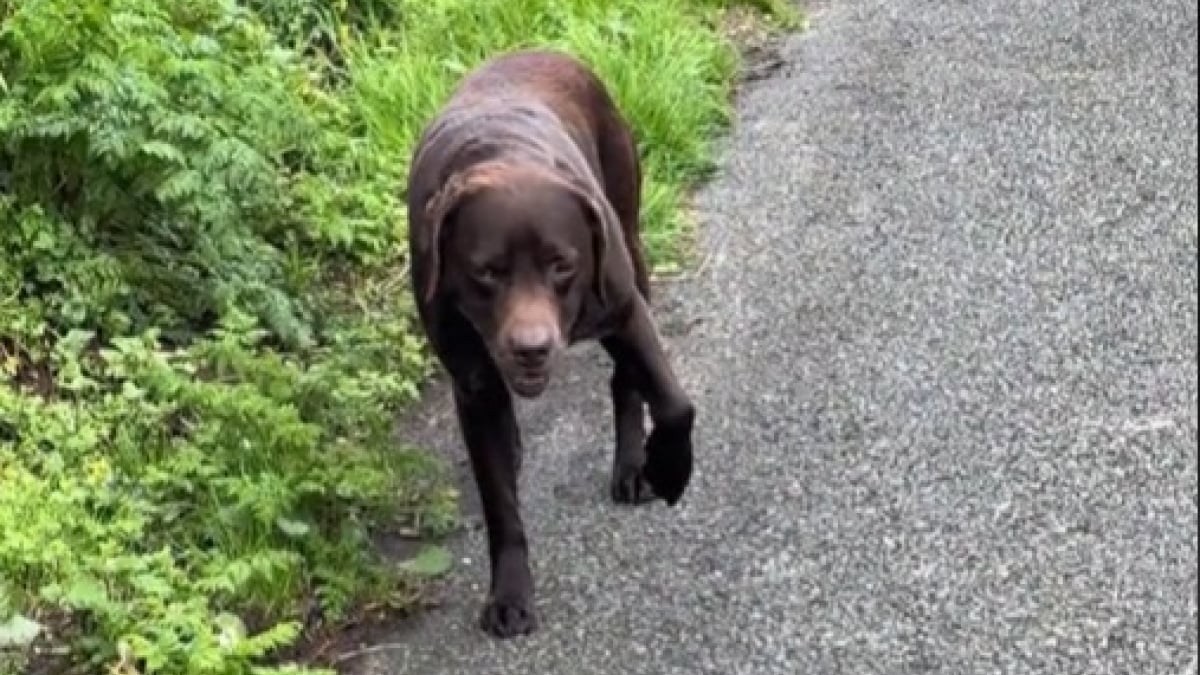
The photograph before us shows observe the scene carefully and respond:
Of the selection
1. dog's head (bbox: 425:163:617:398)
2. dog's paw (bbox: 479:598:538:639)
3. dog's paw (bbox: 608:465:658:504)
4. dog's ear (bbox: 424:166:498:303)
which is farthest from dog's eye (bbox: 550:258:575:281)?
dog's paw (bbox: 608:465:658:504)

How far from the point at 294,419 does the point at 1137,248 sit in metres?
2.54

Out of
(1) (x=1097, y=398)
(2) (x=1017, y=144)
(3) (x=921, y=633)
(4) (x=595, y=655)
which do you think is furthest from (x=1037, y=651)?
(2) (x=1017, y=144)

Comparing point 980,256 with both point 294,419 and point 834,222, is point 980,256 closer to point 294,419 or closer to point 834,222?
point 834,222

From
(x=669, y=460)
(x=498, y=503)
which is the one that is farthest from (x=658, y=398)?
(x=498, y=503)

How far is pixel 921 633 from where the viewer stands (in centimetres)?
467

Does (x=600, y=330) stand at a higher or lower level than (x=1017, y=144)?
higher

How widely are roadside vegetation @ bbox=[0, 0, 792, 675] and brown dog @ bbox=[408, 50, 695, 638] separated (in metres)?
0.35

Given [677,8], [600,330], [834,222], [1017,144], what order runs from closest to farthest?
[600,330]
[834,222]
[1017,144]
[677,8]

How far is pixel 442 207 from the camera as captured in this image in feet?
15.6

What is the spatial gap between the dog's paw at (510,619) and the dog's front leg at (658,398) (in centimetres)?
44

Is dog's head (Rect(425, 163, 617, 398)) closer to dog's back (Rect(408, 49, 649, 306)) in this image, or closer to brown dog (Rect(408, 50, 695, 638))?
brown dog (Rect(408, 50, 695, 638))

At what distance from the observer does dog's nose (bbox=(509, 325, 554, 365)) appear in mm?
4562

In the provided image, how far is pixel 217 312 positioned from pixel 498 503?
1.66 meters

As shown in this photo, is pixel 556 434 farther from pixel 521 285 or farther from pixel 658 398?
pixel 521 285
